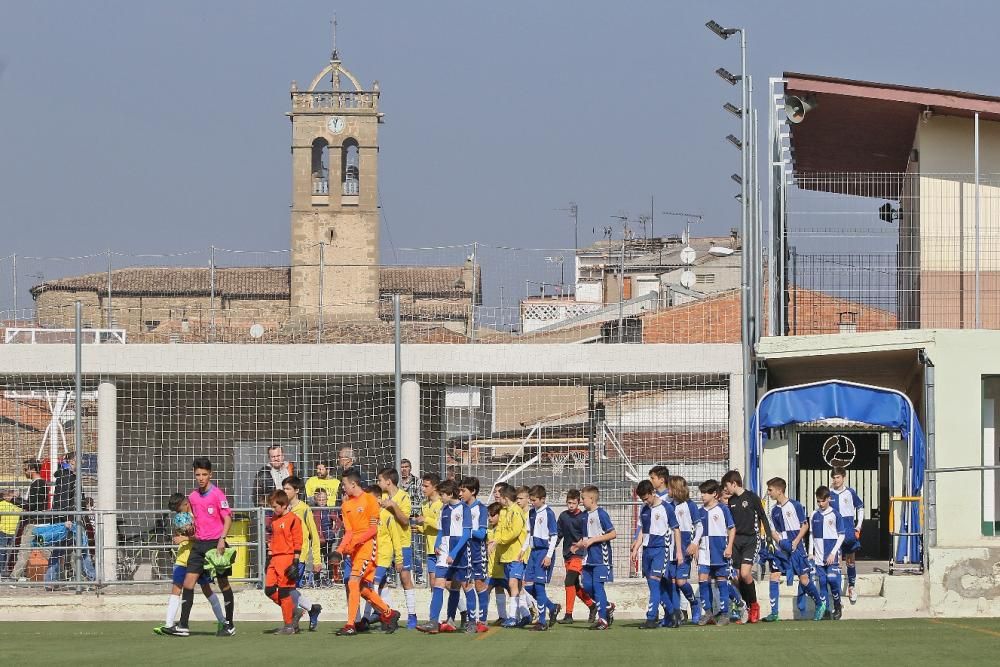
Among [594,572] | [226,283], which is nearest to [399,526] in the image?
[594,572]

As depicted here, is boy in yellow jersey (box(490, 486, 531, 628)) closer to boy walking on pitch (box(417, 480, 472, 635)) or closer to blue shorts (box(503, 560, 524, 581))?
blue shorts (box(503, 560, 524, 581))

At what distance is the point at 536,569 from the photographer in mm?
17062

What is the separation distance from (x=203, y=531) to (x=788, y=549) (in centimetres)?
607

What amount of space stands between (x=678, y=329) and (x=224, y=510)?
51.0 feet

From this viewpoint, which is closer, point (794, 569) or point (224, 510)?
point (224, 510)

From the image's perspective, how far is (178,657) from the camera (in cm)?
1330

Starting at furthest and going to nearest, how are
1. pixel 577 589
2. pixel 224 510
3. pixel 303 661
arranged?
pixel 577 589 < pixel 224 510 < pixel 303 661

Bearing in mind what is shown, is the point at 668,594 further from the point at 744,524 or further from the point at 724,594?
the point at 744,524

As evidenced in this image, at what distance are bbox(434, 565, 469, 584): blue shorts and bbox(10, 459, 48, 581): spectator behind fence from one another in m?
5.59

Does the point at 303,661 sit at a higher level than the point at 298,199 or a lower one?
lower

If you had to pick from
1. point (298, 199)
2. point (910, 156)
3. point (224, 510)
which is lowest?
point (224, 510)

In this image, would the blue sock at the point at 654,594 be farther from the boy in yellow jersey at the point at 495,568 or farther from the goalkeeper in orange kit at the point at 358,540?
the goalkeeper in orange kit at the point at 358,540

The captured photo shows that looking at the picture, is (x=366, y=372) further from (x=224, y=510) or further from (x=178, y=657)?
(x=178, y=657)

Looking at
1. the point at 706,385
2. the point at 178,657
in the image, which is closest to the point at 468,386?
the point at 706,385
